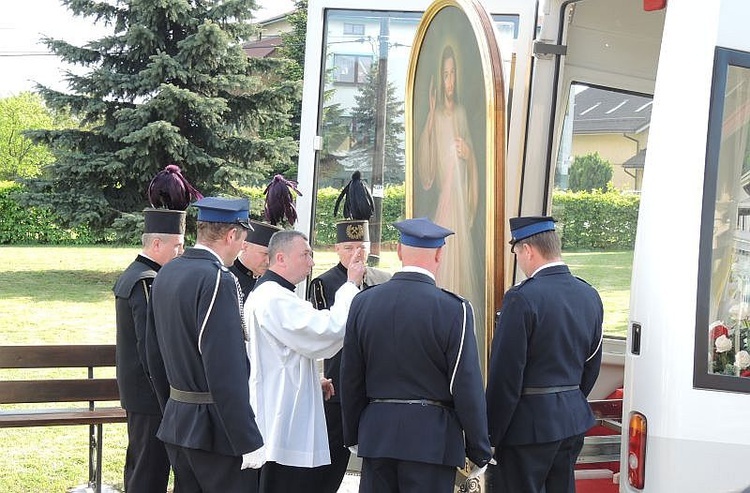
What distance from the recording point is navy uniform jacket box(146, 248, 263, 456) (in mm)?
3838

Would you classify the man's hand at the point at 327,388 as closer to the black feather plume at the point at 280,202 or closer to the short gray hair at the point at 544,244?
the black feather plume at the point at 280,202

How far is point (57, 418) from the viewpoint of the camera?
6234 mm

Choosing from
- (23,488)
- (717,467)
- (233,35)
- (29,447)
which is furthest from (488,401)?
(233,35)

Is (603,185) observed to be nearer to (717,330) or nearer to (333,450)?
(333,450)

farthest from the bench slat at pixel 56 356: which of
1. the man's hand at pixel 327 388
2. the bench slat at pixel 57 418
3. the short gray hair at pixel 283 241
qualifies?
the short gray hair at pixel 283 241

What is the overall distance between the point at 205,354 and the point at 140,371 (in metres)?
1.33

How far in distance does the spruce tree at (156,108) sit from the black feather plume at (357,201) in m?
15.2

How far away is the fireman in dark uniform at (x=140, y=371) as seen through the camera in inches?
196

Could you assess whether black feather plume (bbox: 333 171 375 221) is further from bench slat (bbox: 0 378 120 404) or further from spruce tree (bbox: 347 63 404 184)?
bench slat (bbox: 0 378 120 404)

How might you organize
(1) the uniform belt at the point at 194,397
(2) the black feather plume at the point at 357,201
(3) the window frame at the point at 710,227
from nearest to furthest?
(3) the window frame at the point at 710,227 < (1) the uniform belt at the point at 194,397 < (2) the black feather plume at the point at 357,201

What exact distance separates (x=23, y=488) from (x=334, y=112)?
3389 millimetres

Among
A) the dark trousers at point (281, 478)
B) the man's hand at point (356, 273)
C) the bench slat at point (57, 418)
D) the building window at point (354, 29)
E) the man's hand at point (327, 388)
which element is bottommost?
the bench slat at point (57, 418)

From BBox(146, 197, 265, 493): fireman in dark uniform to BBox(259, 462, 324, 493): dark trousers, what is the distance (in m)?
0.69

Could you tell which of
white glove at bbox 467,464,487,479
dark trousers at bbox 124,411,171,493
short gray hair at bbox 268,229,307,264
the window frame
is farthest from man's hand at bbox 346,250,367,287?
the window frame
